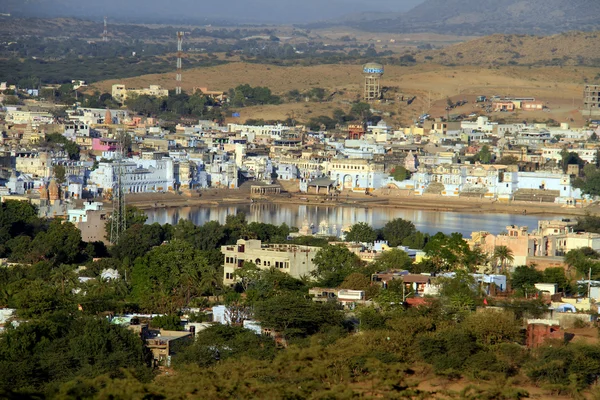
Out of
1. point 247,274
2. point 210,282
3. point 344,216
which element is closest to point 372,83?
point 344,216

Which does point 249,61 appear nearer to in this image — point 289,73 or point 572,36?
point 289,73

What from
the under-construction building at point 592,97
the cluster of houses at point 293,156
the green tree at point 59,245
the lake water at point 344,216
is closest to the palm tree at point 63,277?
the green tree at point 59,245

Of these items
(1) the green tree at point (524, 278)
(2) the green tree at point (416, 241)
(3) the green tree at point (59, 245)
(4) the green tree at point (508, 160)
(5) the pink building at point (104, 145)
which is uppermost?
(1) the green tree at point (524, 278)

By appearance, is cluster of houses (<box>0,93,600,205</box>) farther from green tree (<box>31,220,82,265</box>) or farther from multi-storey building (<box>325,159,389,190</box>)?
green tree (<box>31,220,82,265</box>)

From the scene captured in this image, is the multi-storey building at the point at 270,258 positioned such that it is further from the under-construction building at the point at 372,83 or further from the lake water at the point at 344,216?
the under-construction building at the point at 372,83

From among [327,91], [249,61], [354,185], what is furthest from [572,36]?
[354,185]

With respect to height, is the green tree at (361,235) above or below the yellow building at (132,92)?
below
